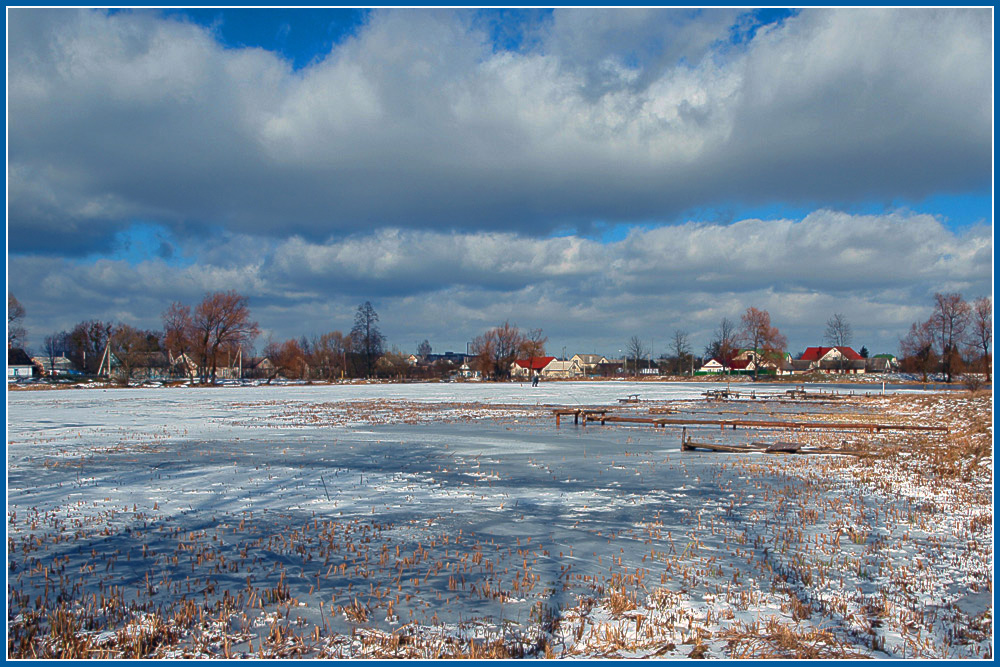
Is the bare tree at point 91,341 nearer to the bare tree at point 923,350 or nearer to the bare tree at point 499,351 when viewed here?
the bare tree at point 499,351

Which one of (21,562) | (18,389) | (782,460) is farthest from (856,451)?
(18,389)

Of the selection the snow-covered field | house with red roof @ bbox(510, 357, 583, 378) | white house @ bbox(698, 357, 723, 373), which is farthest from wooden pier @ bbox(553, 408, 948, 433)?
white house @ bbox(698, 357, 723, 373)

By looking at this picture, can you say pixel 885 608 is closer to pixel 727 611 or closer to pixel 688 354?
pixel 727 611

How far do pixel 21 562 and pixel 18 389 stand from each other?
76180 mm

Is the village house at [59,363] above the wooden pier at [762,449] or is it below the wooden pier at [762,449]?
above

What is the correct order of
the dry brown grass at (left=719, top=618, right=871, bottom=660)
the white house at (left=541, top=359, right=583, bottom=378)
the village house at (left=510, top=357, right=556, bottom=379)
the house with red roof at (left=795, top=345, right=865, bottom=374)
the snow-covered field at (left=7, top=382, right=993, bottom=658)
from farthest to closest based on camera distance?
the white house at (left=541, top=359, right=583, bottom=378) < the village house at (left=510, top=357, right=556, bottom=379) < the house with red roof at (left=795, top=345, right=865, bottom=374) < the snow-covered field at (left=7, top=382, right=993, bottom=658) < the dry brown grass at (left=719, top=618, right=871, bottom=660)

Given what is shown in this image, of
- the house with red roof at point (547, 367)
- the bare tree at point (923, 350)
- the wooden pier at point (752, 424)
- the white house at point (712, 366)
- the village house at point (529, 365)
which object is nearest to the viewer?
the wooden pier at point (752, 424)

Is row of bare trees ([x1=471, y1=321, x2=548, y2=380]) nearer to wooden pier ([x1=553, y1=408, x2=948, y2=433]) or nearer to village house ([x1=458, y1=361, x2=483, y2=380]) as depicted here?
village house ([x1=458, y1=361, x2=483, y2=380])

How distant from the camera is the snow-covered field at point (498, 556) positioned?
5.88 meters

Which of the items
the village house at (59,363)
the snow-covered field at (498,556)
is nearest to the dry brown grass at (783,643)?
the snow-covered field at (498,556)

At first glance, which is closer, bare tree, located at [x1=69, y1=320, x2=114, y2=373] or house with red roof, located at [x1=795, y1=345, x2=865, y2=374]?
bare tree, located at [x1=69, y1=320, x2=114, y2=373]

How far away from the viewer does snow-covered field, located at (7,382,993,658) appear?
5875 mm

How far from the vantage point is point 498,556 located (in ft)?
26.9

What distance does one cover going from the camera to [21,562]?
7832mm
